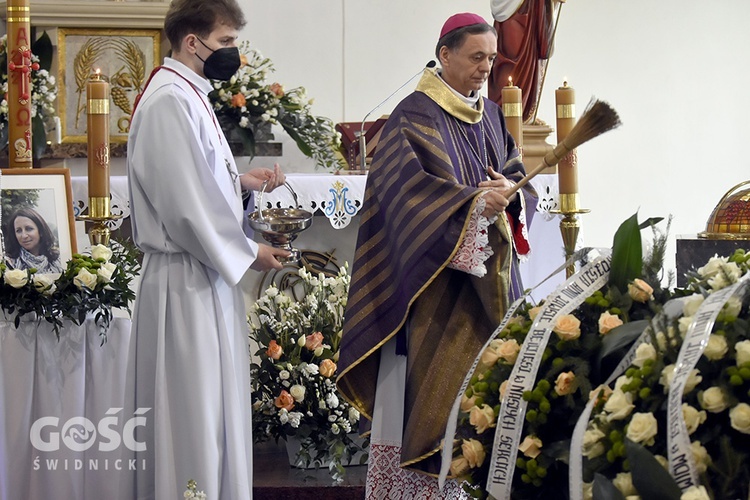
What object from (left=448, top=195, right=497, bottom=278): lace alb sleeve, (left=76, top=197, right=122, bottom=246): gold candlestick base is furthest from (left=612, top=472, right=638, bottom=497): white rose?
(left=76, top=197, right=122, bottom=246): gold candlestick base

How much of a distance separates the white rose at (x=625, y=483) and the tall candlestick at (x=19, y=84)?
→ 10.3ft

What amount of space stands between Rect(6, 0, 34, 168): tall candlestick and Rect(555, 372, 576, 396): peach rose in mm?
2964

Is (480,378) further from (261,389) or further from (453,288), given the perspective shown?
(261,389)

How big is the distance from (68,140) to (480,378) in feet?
15.0

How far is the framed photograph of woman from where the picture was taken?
346cm

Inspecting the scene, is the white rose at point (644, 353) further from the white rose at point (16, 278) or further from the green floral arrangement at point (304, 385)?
the green floral arrangement at point (304, 385)

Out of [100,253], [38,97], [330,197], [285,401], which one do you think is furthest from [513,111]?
[38,97]

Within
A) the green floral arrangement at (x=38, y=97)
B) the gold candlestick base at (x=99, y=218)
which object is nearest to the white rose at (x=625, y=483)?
the gold candlestick base at (x=99, y=218)

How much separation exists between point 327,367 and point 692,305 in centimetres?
260

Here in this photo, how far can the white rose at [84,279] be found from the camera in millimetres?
3131

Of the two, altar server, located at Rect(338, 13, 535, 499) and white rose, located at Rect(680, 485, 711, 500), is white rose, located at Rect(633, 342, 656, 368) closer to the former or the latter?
white rose, located at Rect(680, 485, 711, 500)

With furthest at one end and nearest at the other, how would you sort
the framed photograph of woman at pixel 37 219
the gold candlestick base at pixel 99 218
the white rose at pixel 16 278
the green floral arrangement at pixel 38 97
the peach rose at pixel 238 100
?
1. the peach rose at pixel 238 100
2. the green floral arrangement at pixel 38 97
3. the gold candlestick base at pixel 99 218
4. the framed photograph of woman at pixel 37 219
5. the white rose at pixel 16 278

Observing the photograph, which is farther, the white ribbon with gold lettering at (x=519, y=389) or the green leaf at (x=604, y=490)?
the white ribbon with gold lettering at (x=519, y=389)

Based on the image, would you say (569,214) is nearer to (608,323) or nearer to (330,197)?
(330,197)
